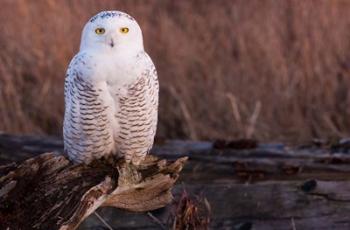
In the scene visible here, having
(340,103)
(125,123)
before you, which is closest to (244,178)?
(125,123)

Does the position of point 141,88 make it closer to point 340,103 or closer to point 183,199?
point 183,199

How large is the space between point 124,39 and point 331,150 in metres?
1.82

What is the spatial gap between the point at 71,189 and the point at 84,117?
12.0 inches

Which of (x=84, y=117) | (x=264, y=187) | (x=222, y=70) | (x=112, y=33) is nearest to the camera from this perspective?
(x=112, y=33)

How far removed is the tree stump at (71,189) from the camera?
10.8 ft

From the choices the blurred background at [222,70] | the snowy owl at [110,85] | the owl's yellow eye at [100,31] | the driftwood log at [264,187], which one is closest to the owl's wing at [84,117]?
the snowy owl at [110,85]

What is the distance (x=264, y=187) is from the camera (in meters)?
4.20

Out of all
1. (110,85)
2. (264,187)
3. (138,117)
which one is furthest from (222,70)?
(110,85)

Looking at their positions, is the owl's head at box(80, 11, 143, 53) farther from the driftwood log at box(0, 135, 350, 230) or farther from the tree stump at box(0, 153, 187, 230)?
the driftwood log at box(0, 135, 350, 230)

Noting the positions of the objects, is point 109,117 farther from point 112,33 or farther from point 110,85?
point 112,33

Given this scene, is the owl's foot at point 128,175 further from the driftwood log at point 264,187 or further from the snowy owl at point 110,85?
the driftwood log at point 264,187

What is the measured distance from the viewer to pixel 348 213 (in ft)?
13.2

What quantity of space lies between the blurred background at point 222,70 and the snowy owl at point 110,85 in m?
2.77

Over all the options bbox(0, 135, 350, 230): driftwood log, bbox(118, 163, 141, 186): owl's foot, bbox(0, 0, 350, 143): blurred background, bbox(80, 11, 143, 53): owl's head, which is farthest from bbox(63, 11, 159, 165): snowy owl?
bbox(0, 0, 350, 143): blurred background
